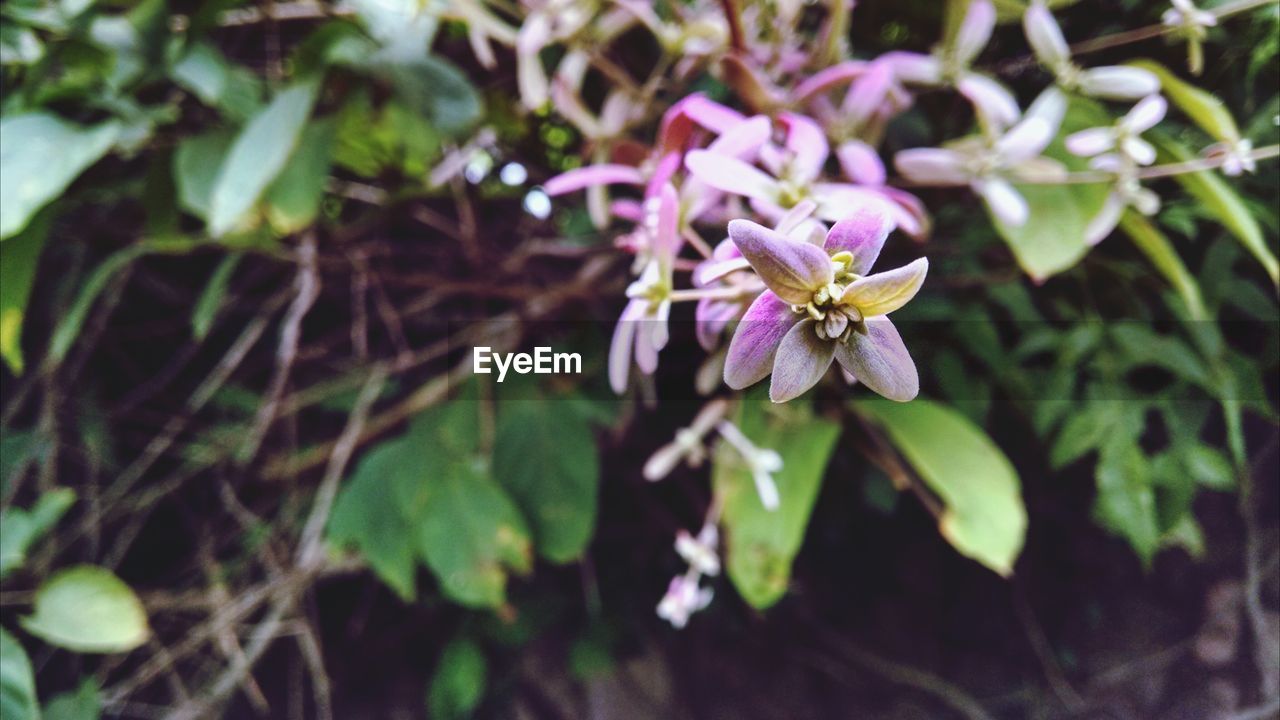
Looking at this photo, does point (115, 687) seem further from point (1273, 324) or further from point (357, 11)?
point (1273, 324)

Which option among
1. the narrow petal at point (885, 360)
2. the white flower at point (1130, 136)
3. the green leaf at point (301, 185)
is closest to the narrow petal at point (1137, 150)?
the white flower at point (1130, 136)

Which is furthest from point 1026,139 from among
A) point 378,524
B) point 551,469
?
point 378,524

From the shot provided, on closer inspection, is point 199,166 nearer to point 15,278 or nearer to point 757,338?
point 15,278

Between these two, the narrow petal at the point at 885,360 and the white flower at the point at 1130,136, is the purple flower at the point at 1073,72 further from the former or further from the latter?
the narrow petal at the point at 885,360

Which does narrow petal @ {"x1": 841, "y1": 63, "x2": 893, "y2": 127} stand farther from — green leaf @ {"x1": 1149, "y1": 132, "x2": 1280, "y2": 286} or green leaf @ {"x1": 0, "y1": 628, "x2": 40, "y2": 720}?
green leaf @ {"x1": 0, "y1": 628, "x2": 40, "y2": 720}

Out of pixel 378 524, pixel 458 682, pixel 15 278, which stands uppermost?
pixel 15 278

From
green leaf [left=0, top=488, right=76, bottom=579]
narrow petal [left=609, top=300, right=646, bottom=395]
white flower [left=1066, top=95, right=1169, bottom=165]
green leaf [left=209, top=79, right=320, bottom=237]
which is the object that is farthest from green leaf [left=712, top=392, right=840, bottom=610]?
green leaf [left=0, top=488, right=76, bottom=579]
